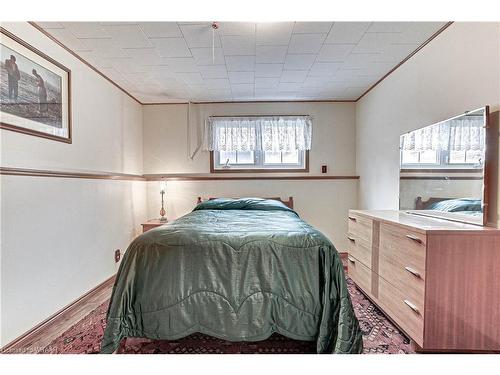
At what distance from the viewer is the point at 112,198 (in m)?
2.80

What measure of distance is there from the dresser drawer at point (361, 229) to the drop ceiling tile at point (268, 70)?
159cm

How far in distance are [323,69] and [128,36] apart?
178cm

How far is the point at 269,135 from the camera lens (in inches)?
141

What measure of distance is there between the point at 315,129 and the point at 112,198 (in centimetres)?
273

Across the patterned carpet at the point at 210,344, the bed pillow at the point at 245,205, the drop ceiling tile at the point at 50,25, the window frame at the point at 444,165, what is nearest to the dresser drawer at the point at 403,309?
the patterned carpet at the point at 210,344

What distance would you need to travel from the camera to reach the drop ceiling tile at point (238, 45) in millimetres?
2018

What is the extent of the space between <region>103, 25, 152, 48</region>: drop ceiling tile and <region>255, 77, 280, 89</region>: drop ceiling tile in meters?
1.19

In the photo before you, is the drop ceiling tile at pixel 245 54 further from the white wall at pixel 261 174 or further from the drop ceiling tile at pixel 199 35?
the white wall at pixel 261 174

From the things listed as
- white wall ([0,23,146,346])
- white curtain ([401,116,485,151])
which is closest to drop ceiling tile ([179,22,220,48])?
white wall ([0,23,146,346])

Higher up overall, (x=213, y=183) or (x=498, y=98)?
(x=498, y=98)

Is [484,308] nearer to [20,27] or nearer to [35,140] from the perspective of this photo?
[35,140]
